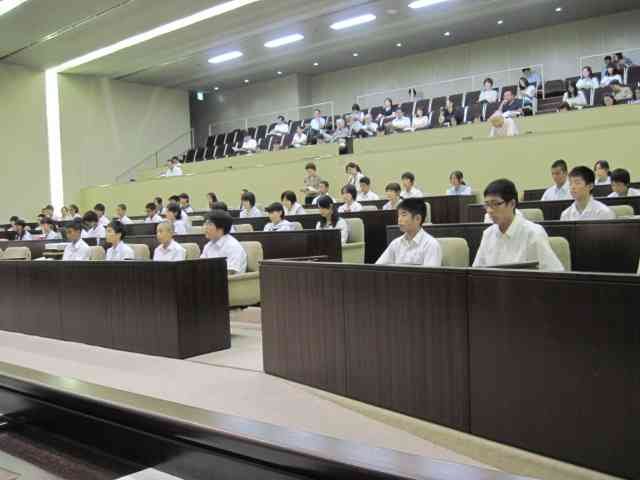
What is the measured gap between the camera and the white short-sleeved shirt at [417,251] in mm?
3480

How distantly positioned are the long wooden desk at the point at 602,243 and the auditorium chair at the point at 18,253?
5.94 m

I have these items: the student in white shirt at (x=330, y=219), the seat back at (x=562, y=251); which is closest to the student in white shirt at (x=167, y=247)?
the student in white shirt at (x=330, y=219)

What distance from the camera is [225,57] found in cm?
1445

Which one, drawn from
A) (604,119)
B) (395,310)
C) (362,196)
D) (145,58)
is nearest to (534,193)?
(604,119)

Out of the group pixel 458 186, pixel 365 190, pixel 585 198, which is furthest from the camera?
pixel 365 190

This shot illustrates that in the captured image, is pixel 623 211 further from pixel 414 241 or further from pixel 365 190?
pixel 365 190

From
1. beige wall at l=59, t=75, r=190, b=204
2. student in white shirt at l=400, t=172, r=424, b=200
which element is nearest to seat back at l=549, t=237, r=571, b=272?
student in white shirt at l=400, t=172, r=424, b=200

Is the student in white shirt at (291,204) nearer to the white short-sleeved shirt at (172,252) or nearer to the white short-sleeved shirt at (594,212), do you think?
the white short-sleeved shirt at (172,252)

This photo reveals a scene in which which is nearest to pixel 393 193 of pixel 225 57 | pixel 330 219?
pixel 330 219

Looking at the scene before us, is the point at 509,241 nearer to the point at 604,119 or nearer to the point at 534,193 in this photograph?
the point at 534,193

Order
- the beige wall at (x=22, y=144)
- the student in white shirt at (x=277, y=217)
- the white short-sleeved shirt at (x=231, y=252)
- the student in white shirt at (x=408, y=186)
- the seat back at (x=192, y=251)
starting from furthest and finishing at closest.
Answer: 1. the beige wall at (x=22, y=144)
2. the student in white shirt at (x=408, y=186)
3. the student in white shirt at (x=277, y=217)
4. the seat back at (x=192, y=251)
5. the white short-sleeved shirt at (x=231, y=252)

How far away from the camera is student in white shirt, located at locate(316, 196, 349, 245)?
5.88m

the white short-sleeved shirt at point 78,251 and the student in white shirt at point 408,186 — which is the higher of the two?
the student in white shirt at point 408,186

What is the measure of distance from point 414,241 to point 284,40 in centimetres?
1065
